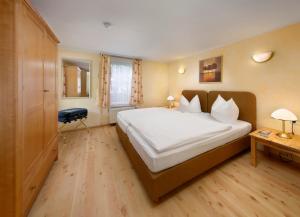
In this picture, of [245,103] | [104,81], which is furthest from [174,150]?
[104,81]

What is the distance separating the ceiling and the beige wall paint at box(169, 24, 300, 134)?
0.66 feet

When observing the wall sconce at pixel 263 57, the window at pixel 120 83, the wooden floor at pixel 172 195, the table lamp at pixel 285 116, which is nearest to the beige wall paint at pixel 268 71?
the wall sconce at pixel 263 57

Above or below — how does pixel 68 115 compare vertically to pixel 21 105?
below

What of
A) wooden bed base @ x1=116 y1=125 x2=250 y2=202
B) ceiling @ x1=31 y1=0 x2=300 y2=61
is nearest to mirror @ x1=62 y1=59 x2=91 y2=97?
ceiling @ x1=31 y1=0 x2=300 y2=61

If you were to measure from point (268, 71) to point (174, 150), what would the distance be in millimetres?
2470

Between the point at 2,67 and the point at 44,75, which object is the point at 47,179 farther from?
the point at 2,67

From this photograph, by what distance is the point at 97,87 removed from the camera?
4254 mm

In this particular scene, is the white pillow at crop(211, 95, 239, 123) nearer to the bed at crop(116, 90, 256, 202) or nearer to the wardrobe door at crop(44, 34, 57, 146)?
the bed at crop(116, 90, 256, 202)

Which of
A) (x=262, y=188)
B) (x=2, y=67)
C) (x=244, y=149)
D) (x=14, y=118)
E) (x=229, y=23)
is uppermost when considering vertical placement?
(x=229, y=23)

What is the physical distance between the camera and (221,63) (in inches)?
133

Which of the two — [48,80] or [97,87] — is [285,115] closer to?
[48,80]

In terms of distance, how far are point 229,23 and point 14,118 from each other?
9.80ft

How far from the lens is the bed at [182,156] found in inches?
58.7

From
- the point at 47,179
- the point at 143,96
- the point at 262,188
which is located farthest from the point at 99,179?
the point at 143,96
